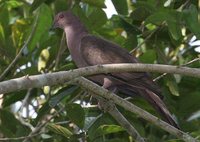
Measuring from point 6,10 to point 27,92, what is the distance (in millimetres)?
709

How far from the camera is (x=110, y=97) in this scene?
371cm

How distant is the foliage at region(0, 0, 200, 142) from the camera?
4426 mm

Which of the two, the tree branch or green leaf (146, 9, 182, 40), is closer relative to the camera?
the tree branch

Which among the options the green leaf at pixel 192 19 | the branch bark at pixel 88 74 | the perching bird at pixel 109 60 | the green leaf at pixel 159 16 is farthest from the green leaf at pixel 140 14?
the branch bark at pixel 88 74

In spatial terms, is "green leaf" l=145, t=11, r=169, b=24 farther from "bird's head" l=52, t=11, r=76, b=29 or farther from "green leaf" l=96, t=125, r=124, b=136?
"bird's head" l=52, t=11, r=76, b=29

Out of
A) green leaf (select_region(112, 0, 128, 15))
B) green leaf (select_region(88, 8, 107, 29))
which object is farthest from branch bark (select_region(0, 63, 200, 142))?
green leaf (select_region(88, 8, 107, 29))

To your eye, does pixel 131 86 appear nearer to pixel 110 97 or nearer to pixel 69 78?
pixel 110 97

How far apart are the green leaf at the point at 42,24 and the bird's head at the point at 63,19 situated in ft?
0.63

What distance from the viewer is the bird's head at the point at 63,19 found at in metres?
5.18

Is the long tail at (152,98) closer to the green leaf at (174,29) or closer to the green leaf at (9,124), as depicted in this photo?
the green leaf at (174,29)

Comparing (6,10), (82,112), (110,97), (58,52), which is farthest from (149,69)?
(6,10)

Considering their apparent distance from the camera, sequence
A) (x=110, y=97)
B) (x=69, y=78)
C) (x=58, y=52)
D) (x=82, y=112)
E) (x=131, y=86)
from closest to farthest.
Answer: (x=69, y=78) < (x=110, y=97) < (x=82, y=112) < (x=131, y=86) < (x=58, y=52)

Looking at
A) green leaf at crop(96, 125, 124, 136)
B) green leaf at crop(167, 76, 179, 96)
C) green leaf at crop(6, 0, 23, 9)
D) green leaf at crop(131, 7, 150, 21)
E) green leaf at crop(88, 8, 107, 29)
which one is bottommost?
green leaf at crop(167, 76, 179, 96)

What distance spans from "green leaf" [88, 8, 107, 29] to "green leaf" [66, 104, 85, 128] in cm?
112
